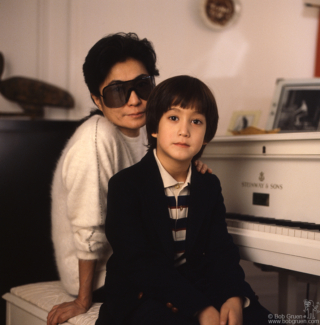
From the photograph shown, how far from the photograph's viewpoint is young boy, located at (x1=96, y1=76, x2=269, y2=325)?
41.4 inches

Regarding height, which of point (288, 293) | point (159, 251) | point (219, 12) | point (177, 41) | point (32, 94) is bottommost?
point (288, 293)

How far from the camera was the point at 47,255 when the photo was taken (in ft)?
6.30

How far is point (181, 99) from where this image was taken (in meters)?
1.18

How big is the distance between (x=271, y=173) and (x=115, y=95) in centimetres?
69

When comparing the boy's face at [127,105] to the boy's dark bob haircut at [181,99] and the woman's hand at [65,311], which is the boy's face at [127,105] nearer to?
the boy's dark bob haircut at [181,99]

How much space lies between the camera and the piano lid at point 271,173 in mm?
1357

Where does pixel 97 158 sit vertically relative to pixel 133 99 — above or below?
below

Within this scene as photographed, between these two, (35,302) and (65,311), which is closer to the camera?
(65,311)

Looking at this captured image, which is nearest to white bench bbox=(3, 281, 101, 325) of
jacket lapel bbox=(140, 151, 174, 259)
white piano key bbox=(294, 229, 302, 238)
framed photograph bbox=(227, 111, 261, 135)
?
jacket lapel bbox=(140, 151, 174, 259)

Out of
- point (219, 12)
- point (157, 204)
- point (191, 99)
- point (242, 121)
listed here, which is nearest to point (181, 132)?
point (191, 99)

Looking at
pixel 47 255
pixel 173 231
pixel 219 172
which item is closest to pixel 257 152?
pixel 219 172

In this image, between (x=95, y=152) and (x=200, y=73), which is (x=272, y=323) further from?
(x=200, y=73)

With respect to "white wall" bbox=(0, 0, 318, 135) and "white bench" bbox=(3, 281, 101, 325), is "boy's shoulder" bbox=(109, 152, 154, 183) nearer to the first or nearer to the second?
"white bench" bbox=(3, 281, 101, 325)

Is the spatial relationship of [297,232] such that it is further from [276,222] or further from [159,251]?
[159,251]
